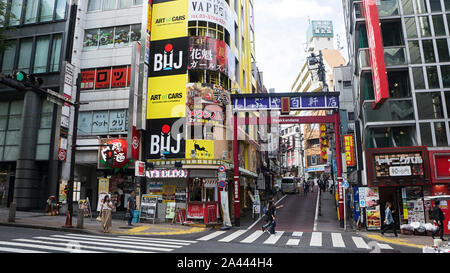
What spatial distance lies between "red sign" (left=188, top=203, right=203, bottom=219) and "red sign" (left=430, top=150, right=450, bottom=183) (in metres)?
14.0

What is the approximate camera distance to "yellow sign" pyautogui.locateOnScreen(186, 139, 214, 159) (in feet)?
70.9

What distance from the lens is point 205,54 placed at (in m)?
23.2

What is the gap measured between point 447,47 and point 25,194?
99.9 feet

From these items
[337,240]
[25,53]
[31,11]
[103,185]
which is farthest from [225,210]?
[31,11]

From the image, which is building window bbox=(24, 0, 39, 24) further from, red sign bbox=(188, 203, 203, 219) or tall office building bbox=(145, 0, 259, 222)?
red sign bbox=(188, 203, 203, 219)

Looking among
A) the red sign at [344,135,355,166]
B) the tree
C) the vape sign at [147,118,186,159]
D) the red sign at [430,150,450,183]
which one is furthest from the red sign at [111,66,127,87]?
the red sign at [430,150,450,183]

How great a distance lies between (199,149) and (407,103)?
13954 millimetres

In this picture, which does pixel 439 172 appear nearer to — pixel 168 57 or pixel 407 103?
pixel 407 103

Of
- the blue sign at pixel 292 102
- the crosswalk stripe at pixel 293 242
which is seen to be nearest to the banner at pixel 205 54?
the blue sign at pixel 292 102

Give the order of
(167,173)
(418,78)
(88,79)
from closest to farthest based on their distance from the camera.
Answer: (418,78) → (167,173) → (88,79)

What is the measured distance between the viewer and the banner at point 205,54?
22953 millimetres
